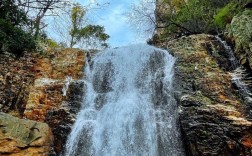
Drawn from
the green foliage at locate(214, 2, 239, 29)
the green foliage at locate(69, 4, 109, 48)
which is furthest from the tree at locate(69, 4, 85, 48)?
the green foliage at locate(214, 2, 239, 29)

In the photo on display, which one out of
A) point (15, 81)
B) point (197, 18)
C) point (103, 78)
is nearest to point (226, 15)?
point (197, 18)

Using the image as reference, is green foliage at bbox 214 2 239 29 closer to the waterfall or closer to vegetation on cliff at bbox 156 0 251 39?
vegetation on cliff at bbox 156 0 251 39

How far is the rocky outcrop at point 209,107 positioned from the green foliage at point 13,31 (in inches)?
246

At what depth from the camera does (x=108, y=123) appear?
412 inches

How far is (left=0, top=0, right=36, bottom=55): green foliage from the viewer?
1336 cm

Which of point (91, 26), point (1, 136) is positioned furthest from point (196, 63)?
point (91, 26)

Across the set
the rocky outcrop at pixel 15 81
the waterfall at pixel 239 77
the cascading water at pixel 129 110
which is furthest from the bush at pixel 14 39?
the waterfall at pixel 239 77

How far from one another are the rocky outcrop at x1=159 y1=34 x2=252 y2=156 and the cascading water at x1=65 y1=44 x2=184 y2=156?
0.48 metres

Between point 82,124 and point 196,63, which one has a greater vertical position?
point 196,63

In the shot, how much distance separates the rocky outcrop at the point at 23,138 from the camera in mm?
9375

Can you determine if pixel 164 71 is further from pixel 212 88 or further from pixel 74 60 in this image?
pixel 74 60

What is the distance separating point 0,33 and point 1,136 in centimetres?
510

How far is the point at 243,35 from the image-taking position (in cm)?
1209

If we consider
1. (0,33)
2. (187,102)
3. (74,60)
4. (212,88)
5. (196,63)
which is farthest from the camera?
(74,60)
